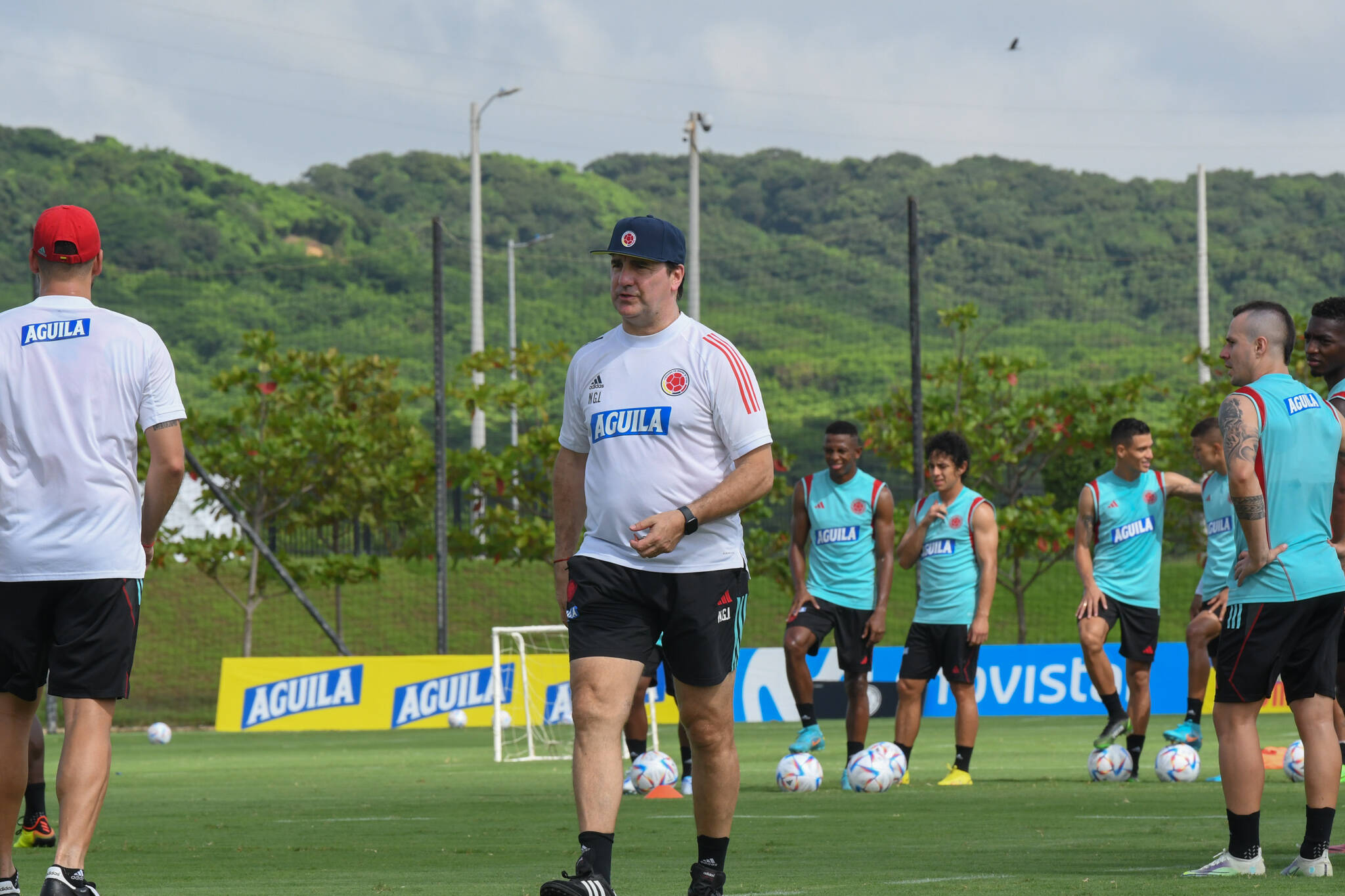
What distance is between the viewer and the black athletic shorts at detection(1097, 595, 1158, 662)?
12.4 meters

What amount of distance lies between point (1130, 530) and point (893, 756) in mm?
2724

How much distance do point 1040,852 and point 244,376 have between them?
748 inches

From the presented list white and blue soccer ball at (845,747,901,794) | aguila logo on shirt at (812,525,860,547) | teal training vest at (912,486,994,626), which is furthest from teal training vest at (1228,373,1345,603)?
aguila logo on shirt at (812,525,860,547)

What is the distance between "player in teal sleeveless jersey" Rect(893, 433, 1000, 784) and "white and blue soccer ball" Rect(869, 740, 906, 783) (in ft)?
0.98

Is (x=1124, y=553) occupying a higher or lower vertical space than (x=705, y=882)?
higher

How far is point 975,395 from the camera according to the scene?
963 inches

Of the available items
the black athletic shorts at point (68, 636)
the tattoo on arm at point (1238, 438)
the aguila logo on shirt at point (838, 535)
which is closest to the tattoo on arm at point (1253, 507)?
the tattoo on arm at point (1238, 438)

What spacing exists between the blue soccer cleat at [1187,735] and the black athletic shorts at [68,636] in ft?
26.5

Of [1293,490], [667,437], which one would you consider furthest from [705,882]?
[1293,490]

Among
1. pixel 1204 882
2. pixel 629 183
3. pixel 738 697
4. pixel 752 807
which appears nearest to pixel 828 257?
pixel 738 697

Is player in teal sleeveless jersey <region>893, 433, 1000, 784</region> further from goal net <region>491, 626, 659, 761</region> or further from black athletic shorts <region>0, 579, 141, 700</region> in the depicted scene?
black athletic shorts <region>0, 579, 141, 700</region>

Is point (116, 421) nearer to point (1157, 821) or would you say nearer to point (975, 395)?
point (1157, 821)

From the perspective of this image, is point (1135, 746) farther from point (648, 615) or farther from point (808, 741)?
point (648, 615)

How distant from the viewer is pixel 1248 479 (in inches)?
246
